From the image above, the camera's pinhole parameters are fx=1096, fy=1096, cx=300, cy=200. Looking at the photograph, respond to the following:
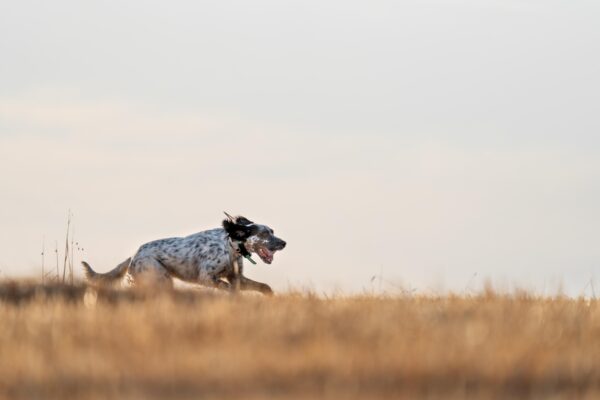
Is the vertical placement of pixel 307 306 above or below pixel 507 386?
above

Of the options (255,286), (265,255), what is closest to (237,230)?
(265,255)

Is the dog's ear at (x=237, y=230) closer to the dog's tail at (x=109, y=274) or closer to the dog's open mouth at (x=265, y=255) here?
the dog's open mouth at (x=265, y=255)

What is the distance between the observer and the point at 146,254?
15953 millimetres

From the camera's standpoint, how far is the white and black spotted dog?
15.7 metres

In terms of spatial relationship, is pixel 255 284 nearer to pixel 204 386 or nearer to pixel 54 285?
pixel 54 285

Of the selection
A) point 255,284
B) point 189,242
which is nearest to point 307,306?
point 255,284

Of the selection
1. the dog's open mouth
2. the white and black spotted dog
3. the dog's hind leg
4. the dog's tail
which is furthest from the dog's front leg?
the dog's tail

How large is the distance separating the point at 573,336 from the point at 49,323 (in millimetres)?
4348

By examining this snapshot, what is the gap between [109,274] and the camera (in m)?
16.2

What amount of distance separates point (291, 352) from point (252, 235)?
8653 mm

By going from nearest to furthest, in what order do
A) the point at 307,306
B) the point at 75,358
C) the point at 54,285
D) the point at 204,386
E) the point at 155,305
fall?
the point at 204,386 < the point at 75,358 < the point at 155,305 < the point at 307,306 < the point at 54,285

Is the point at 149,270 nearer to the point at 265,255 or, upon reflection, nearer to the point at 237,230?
the point at 237,230

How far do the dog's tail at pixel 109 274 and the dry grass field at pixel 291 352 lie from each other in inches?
216

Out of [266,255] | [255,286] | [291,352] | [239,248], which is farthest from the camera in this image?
[266,255]
